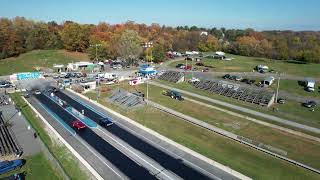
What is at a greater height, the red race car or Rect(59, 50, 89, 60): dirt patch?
Rect(59, 50, 89, 60): dirt patch

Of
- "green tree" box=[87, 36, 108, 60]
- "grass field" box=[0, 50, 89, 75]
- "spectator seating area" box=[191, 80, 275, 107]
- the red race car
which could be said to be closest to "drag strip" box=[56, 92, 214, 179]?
the red race car

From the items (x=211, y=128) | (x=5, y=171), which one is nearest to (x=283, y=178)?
(x=211, y=128)

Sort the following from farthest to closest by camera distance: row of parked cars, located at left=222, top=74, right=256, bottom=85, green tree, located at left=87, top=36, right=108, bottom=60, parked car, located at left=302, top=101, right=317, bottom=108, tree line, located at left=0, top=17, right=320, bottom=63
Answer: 1. green tree, located at left=87, top=36, right=108, bottom=60
2. tree line, located at left=0, top=17, right=320, bottom=63
3. row of parked cars, located at left=222, top=74, right=256, bottom=85
4. parked car, located at left=302, top=101, right=317, bottom=108

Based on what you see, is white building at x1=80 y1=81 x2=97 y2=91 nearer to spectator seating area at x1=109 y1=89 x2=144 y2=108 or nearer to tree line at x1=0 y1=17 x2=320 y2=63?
spectator seating area at x1=109 y1=89 x2=144 y2=108

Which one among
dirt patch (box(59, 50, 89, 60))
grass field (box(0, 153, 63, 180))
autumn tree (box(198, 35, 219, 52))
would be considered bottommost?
grass field (box(0, 153, 63, 180))

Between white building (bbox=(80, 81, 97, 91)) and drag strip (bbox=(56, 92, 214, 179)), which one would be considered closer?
drag strip (bbox=(56, 92, 214, 179))

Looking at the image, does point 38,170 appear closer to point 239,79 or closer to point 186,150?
point 186,150

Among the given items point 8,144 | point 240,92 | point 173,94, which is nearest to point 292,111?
point 240,92
